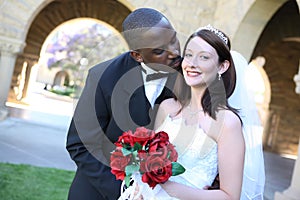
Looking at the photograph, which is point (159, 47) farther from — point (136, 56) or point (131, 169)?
point (131, 169)

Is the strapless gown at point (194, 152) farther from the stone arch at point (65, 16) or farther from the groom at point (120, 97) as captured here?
the stone arch at point (65, 16)

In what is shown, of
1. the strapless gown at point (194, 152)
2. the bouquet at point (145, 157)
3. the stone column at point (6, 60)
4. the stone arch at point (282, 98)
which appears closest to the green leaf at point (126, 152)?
the bouquet at point (145, 157)

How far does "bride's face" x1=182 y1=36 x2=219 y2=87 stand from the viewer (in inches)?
62.4

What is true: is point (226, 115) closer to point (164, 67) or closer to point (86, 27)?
point (164, 67)

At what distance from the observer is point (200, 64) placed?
1584mm

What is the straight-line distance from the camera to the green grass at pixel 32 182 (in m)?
4.39

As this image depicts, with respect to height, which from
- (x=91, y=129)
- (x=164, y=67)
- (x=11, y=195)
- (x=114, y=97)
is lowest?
(x=11, y=195)

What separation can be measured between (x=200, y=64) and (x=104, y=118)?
0.46 metres

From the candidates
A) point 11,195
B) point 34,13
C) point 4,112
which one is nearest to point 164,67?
point 11,195

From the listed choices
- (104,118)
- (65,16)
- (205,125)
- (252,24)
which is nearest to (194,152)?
(205,125)

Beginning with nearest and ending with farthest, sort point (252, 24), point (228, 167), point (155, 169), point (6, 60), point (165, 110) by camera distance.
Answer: point (155, 169) < point (228, 167) < point (165, 110) < point (252, 24) < point (6, 60)

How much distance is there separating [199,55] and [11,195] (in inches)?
134

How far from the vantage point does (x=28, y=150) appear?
6.67 meters

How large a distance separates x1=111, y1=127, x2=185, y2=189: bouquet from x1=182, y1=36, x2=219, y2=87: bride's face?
35cm
